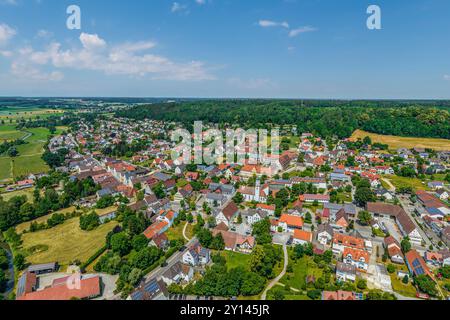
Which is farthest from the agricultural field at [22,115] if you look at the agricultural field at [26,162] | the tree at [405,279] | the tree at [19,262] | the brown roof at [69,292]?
the tree at [405,279]

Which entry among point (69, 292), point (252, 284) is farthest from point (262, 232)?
point (69, 292)

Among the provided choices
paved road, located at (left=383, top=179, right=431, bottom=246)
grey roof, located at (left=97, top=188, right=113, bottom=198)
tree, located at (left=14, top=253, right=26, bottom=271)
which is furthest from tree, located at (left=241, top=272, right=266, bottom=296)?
grey roof, located at (left=97, top=188, right=113, bottom=198)

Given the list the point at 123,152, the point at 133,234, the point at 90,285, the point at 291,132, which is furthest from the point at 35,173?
the point at 291,132

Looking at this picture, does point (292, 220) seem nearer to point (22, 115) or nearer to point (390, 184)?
point (390, 184)

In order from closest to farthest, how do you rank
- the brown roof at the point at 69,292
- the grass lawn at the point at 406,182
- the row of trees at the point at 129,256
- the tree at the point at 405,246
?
the brown roof at the point at 69,292, the row of trees at the point at 129,256, the tree at the point at 405,246, the grass lawn at the point at 406,182

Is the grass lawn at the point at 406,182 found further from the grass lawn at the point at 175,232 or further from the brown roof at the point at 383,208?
the grass lawn at the point at 175,232
